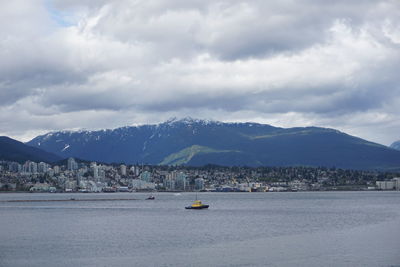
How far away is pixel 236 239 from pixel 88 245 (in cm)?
1888

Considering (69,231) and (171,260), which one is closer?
(171,260)

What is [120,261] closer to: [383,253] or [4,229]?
[383,253]

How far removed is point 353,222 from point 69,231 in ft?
155

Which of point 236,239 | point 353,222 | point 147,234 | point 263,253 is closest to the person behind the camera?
point 263,253

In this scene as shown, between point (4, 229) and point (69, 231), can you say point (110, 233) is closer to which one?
point (69, 231)

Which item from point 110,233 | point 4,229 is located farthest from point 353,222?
point 4,229

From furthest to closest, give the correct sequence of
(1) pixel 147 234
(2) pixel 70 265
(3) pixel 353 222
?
1. (3) pixel 353 222
2. (1) pixel 147 234
3. (2) pixel 70 265

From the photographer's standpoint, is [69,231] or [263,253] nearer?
[263,253]

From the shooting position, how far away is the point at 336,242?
2960 inches

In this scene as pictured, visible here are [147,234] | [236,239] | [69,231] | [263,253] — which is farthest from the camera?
[69,231]

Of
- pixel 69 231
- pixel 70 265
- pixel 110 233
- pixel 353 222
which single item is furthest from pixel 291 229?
pixel 70 265

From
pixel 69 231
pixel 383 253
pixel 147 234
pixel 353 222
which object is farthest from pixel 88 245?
pixel 353 222

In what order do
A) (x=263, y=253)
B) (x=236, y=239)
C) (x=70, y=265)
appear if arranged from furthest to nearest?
(x=236, y=239) < (x=263, y=253) < (x=70, y=265)

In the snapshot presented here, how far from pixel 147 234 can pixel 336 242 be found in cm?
2879
